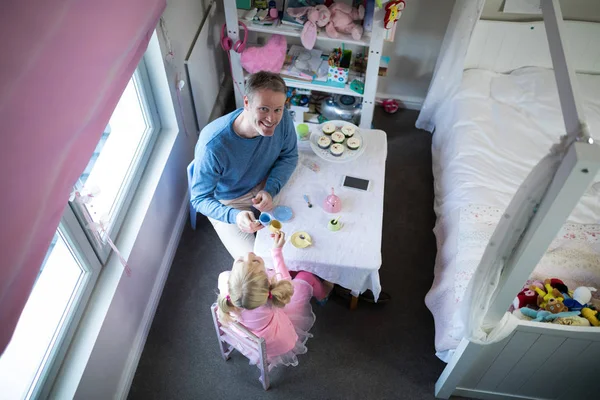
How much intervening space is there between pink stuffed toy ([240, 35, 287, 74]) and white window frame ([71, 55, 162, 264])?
0.66m

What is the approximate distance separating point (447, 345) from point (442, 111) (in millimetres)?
1524

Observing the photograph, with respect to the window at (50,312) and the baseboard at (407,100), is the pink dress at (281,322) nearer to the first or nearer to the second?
the window at (50,312)

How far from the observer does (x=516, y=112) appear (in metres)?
2.95

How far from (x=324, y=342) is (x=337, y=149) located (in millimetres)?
948

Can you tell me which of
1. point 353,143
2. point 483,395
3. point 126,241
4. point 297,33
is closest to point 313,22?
point 297,33

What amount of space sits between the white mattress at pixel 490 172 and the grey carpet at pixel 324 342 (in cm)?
19

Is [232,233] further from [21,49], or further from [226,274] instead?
[21,49]

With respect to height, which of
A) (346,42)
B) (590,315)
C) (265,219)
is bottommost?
(590,315)

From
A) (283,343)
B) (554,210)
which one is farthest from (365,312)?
(554,210)

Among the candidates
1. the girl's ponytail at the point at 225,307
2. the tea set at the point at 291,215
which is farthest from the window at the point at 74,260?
the tea set at the point at 291,215

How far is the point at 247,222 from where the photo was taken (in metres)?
2.16

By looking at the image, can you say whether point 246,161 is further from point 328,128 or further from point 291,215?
point 328,128

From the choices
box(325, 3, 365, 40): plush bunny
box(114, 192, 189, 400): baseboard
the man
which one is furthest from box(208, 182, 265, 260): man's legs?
box(325, 3, 365, 40): plush bunny

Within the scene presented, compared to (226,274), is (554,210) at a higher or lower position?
higher
